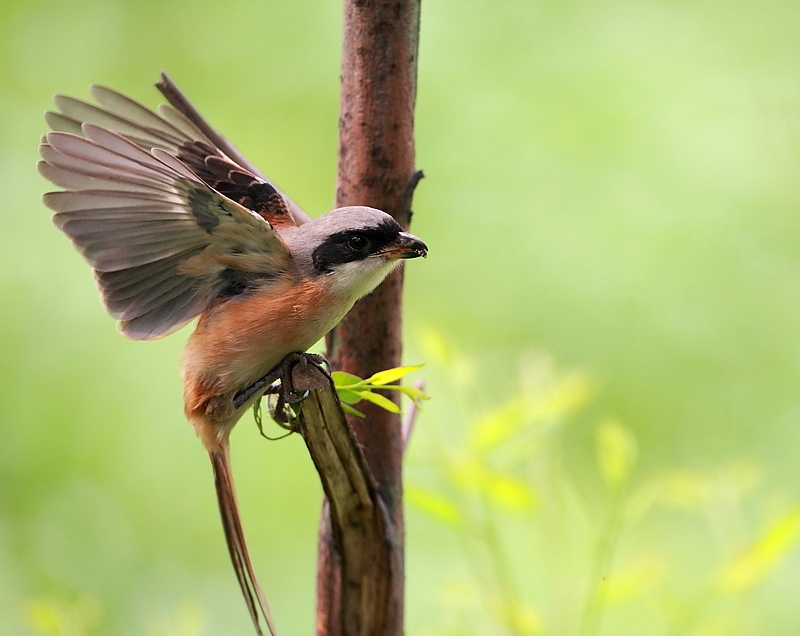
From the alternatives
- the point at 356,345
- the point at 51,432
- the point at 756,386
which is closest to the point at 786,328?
the point at 756,386

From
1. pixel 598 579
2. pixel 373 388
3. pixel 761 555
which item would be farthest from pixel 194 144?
pixel 761 555

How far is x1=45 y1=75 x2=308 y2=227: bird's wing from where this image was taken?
185 cm

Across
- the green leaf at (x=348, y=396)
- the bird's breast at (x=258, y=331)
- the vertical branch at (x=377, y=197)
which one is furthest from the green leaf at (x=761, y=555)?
the bird's breast at (x=258, y=331)

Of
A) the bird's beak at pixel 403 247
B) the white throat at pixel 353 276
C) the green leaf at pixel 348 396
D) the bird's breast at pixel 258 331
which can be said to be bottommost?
the green leaf at pixel 348 396

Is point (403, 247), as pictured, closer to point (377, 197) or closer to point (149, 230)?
point (377, 197)

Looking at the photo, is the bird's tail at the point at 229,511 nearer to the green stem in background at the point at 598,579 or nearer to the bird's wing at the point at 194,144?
the bird's wing at the point at 194,144

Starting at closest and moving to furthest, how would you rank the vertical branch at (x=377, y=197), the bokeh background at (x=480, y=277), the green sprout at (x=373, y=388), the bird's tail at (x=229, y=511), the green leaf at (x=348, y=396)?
the green sprout at (x=373, y=388) → the green leaf at (x=348, y=396) → the vertical branch at (x=377, y=197) → the bird's tail at (x=229, y=511) → the bokeh background at (x=480, y=277)

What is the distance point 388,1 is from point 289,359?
2.01 ft

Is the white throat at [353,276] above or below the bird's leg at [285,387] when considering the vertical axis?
above

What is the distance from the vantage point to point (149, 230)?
1.69 meters

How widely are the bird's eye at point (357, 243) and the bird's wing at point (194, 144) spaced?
0.24 m

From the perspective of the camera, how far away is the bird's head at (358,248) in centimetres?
170

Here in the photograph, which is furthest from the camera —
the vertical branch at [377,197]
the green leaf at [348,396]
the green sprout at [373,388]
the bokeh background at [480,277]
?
the bokeh background at [480,277]

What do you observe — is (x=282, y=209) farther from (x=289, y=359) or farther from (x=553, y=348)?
(x=553, y=348)
